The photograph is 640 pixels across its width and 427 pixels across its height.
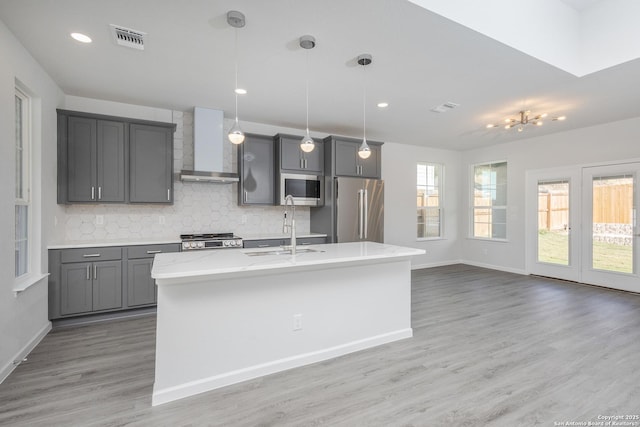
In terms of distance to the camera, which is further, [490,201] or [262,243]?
[490,201]

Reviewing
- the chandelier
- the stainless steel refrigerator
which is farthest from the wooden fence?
the stainless steel refrigerator

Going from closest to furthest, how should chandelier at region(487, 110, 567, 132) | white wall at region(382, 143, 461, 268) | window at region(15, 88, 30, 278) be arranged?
1. window at region(15, 88, 30, 278)
2. chandelier at region(487, 110, 567, 132)
3. white wall at region(382, 143, 461, 268)

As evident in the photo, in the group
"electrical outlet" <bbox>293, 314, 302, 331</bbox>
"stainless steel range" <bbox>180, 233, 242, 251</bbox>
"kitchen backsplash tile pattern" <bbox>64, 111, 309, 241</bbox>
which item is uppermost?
"kitchen backsplash tile pattern" <bbox>64, 111, 309, 241</bbox>

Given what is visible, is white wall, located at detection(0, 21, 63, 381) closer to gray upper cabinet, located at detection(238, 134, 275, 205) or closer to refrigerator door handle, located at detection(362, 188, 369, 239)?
gray upper cabinet, located at detection(238, 134, 275, 205)

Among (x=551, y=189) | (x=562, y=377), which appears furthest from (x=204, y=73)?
(x=551, y=189)

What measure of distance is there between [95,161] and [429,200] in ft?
19.9

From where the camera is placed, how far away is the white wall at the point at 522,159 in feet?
15.4

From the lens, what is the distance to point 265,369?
2289mm

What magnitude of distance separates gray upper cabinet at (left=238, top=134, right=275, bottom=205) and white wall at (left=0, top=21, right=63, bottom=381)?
2.10 metres

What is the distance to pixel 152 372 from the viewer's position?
236 centimetres

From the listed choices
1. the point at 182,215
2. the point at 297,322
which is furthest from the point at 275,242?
the point at 297,322

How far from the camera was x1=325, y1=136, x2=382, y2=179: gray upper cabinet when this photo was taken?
15.6 ft

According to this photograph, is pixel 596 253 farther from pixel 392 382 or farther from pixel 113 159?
pixel 113 159

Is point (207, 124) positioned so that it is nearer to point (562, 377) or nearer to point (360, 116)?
point (360, 116)
